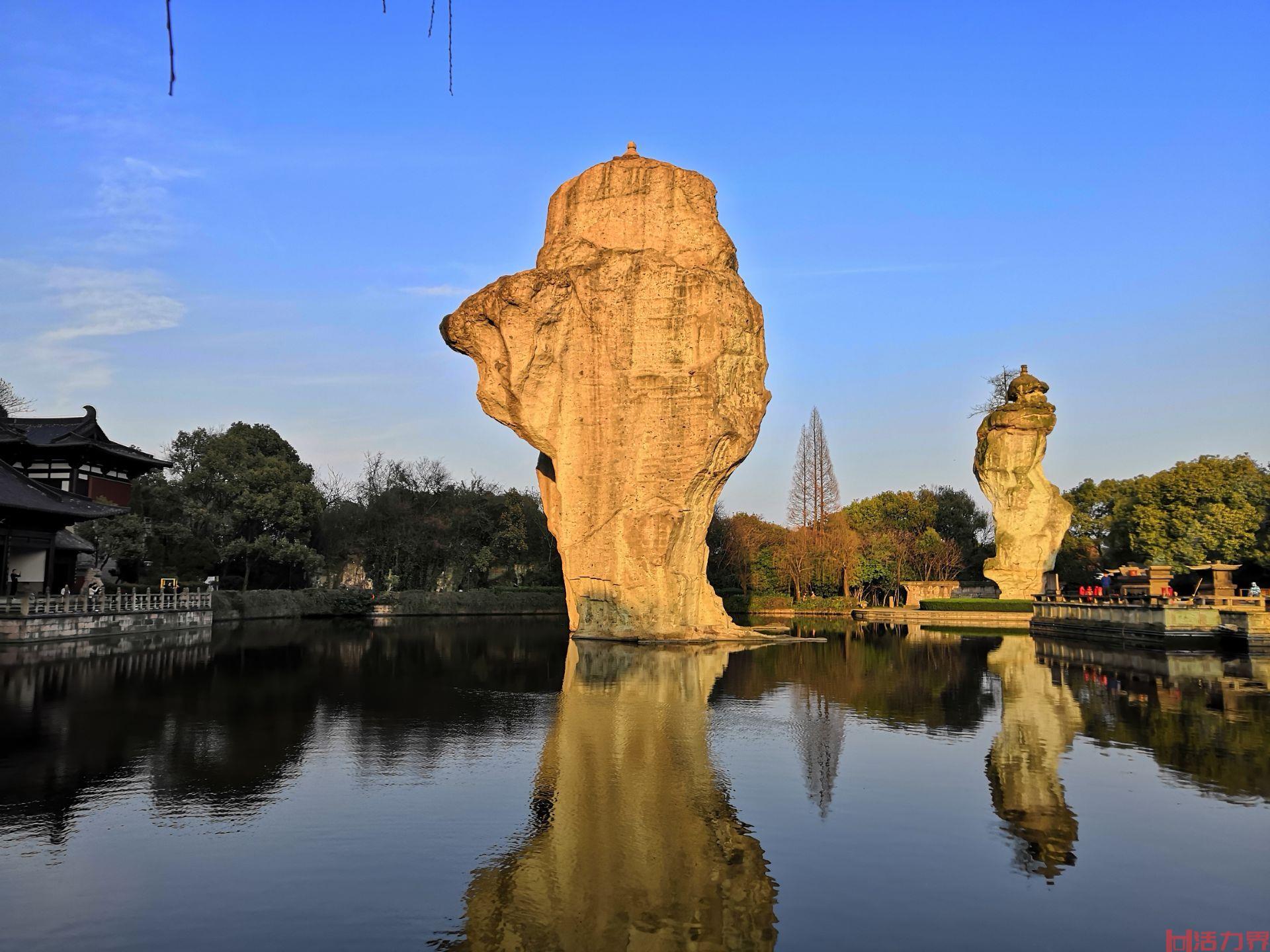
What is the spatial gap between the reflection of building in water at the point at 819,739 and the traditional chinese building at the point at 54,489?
2670 centimetres

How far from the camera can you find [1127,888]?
7836 mm

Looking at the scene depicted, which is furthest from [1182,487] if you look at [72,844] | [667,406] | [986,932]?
[72,844]

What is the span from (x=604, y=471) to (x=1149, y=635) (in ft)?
66.4

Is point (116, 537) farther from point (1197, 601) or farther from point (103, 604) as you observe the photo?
point (1197, 601)

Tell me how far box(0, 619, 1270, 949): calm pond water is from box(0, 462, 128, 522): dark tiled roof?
1217 centimetres

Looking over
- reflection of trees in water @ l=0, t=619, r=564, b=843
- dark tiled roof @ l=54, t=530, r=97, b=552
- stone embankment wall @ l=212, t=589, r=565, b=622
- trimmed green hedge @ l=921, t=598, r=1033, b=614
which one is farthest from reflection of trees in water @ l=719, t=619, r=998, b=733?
→ stone embankment wall @ l=212, t=589, r=565, b=622

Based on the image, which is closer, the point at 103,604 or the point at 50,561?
the point at 103,604

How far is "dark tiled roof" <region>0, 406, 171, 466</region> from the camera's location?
37438 millimetres

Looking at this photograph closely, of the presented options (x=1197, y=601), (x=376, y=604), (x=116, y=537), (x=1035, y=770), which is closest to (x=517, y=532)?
(x=376, y=604)

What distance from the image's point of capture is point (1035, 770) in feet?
40.7

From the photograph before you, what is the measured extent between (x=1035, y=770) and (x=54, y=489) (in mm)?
34535

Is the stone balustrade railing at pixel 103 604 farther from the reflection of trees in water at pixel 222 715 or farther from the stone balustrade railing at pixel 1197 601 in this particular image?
the stone balustrade railing at pixel 1197 601

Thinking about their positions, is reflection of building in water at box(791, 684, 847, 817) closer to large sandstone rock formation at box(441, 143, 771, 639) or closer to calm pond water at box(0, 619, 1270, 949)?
calm pond water at box(0, 619, 1270, 949)

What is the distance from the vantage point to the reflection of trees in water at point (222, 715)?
430 inches
